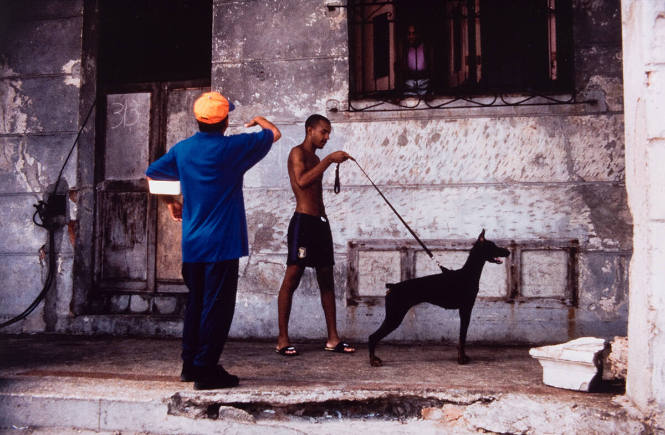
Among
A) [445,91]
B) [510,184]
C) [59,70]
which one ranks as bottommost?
[510,184]

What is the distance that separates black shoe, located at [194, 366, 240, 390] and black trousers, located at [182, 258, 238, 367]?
0.12 ft

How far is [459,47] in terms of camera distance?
507 centimetres

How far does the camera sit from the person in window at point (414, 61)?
5.08 m

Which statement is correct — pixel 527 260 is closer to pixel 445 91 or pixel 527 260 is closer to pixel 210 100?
pixel 445 91

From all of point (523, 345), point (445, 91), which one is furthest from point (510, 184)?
point (523, 345)

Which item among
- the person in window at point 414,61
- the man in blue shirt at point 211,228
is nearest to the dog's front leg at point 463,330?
the man in blue shirt at point 211,228

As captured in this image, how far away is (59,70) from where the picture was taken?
18.7 feet

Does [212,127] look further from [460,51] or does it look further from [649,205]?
[460,51]

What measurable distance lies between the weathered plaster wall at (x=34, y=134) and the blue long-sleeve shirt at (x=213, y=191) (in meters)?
2.97

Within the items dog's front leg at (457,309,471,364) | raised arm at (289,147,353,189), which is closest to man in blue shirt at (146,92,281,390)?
raised arm at (289,147,353,189)

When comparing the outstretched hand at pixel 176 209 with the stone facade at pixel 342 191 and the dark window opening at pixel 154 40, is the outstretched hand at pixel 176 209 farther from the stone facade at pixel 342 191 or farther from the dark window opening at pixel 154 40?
the dark window opening at pixel 154 40

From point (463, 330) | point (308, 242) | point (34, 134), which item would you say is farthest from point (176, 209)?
point (34, 134)

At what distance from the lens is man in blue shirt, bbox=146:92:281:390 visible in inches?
125

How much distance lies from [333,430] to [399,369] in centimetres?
84
